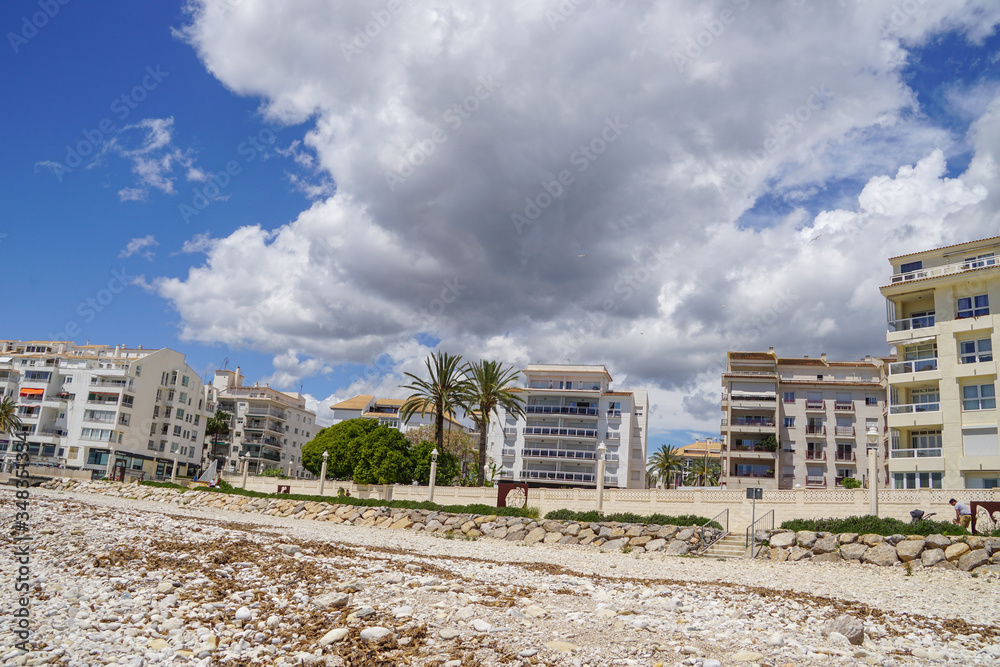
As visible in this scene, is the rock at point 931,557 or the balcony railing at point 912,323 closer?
the rock at point 931,557

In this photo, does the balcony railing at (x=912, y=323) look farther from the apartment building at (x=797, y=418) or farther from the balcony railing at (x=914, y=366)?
the apartment building at (x=797, y=418)

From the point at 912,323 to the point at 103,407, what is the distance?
88.1 m

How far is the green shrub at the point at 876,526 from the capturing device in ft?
70.8

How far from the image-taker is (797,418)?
224 ft

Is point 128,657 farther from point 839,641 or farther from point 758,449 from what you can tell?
point 758,449

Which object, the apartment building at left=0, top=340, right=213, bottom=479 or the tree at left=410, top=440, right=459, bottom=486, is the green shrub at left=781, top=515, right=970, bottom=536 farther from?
the apartment building at left=0, top=340, right=213, bottom=479

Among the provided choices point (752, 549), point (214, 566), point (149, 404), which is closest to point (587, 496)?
point (752, 549)

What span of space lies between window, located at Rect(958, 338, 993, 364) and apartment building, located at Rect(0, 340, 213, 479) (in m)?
83.8

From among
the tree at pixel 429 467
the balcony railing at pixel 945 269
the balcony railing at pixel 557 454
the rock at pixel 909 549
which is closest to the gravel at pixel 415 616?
the rock at pixel 909 549

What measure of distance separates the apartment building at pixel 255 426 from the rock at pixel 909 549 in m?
103

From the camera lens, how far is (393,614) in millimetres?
9188

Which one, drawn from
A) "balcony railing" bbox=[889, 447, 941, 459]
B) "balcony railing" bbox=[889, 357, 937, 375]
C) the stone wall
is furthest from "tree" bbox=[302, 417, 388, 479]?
"balcony railing" bbox=[889, 357, 937, 375]

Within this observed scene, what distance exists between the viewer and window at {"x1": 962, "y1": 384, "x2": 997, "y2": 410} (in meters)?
36.4

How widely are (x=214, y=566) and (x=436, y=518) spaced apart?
24242mm
